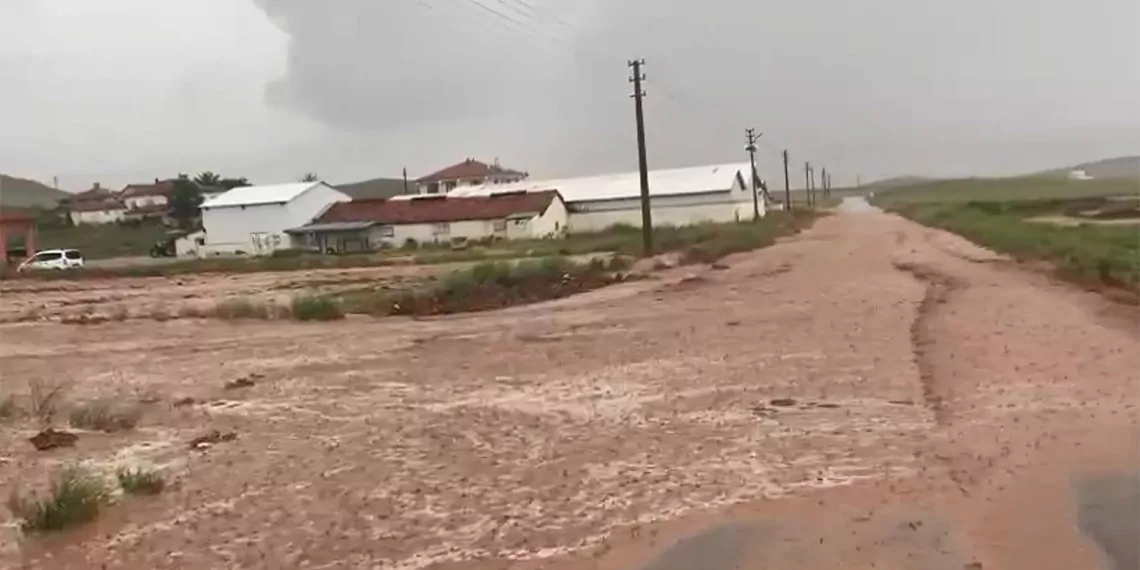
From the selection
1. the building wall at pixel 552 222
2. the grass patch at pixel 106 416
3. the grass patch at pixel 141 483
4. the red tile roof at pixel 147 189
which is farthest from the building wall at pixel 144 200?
the grass patch at pixel 141 483

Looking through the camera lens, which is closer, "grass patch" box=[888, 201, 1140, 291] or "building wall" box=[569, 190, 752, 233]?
"grass patch" box=[888, 201, 1140, 291]

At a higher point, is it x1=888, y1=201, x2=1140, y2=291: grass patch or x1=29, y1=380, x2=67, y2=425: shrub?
x1=29, y1=380, x2=67, y2=425: shrub

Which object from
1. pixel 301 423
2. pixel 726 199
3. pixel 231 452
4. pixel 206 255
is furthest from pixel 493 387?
pixel 726 199

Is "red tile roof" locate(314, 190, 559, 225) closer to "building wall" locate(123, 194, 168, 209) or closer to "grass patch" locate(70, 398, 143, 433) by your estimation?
"building wall" locate(123, 194, 168, 209)

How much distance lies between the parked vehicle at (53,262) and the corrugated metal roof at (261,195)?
752 inches

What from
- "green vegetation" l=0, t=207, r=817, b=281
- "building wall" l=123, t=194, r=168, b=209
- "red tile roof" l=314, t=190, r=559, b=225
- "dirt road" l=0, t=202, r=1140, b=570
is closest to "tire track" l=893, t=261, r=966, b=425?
"dirt road" l=0, t=202, r=1140, b=570

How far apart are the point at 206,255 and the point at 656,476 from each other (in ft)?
204

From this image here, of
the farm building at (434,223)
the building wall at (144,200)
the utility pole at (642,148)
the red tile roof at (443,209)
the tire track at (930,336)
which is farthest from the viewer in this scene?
the building wall at (144,200)

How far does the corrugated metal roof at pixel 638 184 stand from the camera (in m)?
80.6

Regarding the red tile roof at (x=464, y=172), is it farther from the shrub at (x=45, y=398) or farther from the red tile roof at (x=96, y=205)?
the shrub at (x=45, y=398)

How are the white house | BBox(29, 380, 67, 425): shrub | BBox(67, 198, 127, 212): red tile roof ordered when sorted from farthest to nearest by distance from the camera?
1. BBox(67, 198, 127, 212): red tile roof
2. the white house
3. BBox(29, 380, 67, 425): shrub

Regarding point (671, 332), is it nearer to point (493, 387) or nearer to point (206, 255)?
point (493, 387)

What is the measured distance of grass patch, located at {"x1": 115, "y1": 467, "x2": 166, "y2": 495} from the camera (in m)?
9.28

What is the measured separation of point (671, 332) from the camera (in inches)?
773
